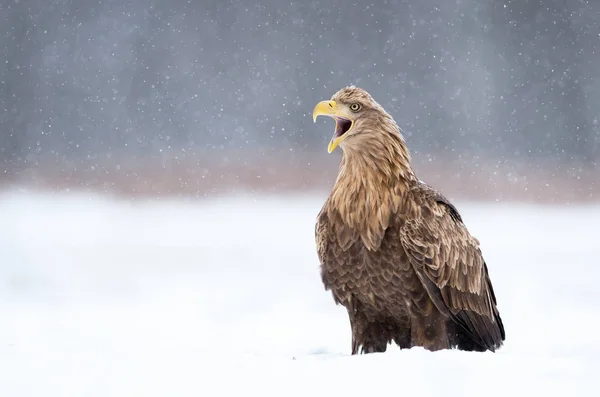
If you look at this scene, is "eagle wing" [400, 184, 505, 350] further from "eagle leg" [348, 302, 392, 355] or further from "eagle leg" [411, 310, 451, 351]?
"eagle leg" [348, 302, 392, 355]

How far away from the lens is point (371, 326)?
19.7 feet

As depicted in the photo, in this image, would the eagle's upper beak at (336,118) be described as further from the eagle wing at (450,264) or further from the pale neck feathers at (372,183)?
the eagle wing at (450,264)

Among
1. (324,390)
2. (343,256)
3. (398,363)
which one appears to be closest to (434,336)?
(343,256)

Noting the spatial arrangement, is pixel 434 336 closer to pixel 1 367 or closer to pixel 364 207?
pixel 364 207

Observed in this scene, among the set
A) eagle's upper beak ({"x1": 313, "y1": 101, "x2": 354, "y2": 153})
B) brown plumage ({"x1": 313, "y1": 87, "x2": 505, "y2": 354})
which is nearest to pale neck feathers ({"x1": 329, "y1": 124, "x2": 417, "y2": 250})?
brown plumage ({"x1": 313, "y1": 87, "x2": 505, "y2": 354})

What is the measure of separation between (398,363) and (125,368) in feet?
5.07

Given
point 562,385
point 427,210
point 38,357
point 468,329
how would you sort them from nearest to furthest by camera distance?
point 562,385 < point 38,357 < point 427,210 < point 468,329

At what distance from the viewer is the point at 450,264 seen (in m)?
5.77

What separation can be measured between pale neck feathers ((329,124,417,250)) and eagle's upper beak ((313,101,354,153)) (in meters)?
0.13

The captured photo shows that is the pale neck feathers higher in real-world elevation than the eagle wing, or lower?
higher

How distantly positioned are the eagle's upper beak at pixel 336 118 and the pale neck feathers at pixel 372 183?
128mm

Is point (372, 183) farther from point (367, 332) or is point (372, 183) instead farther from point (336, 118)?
point (367, 332)

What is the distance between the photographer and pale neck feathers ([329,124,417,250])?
561cm

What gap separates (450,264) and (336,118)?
1405 millimetres
